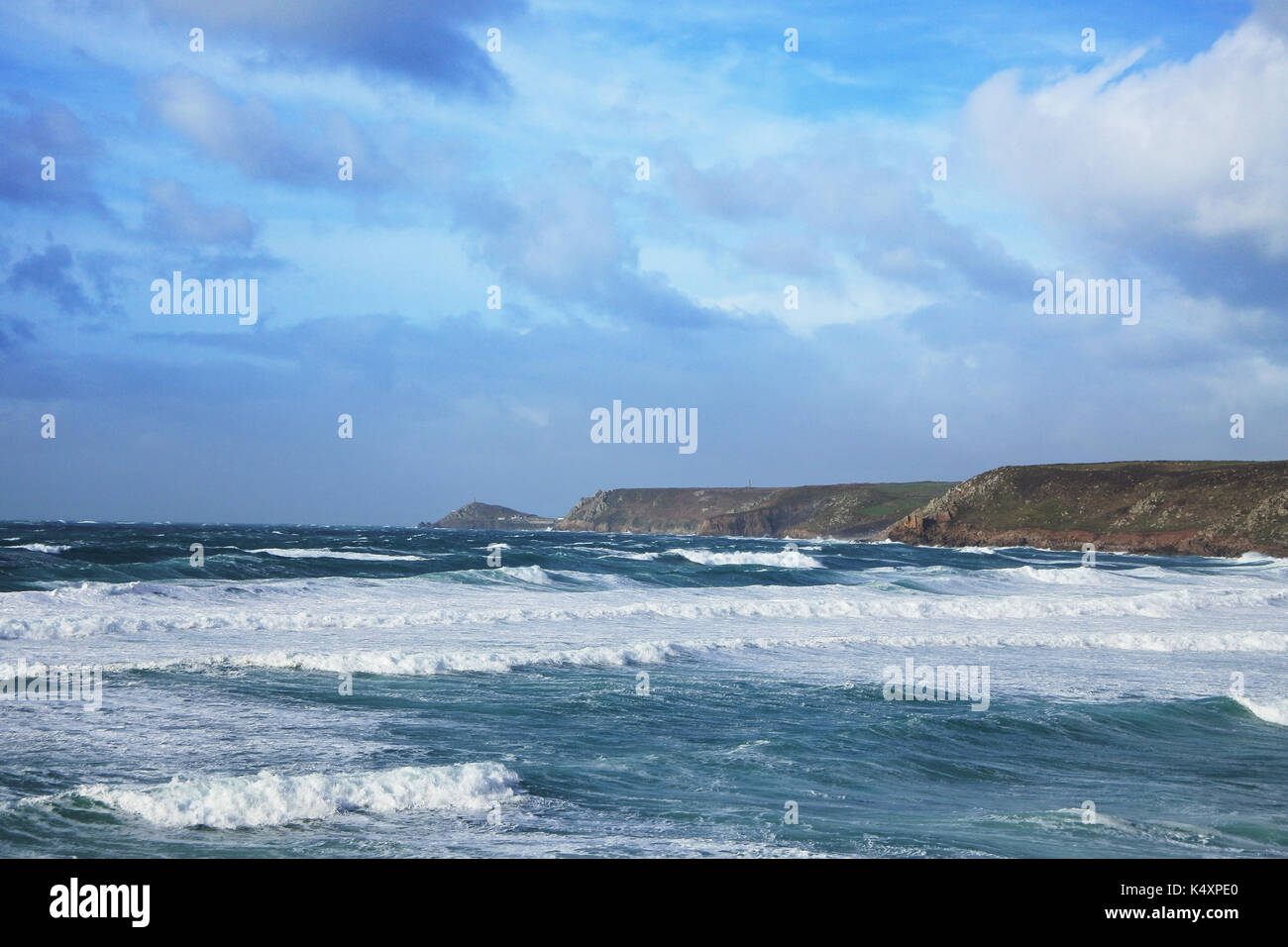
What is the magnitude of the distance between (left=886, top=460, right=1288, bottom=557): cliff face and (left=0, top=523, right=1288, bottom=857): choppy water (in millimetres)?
61326

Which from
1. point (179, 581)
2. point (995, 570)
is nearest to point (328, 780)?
point (179, 581)

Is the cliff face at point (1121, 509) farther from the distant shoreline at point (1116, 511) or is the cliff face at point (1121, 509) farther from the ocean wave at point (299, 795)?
the ocean wave at point (299, 795)

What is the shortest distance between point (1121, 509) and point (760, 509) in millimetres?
65315

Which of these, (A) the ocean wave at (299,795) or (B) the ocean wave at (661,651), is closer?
(A) the ocean wave at (299,795)

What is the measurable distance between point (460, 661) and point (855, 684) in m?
6.82

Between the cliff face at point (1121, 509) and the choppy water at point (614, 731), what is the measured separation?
61.3m

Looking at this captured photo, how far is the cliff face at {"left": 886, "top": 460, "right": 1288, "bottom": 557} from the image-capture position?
79188 mm

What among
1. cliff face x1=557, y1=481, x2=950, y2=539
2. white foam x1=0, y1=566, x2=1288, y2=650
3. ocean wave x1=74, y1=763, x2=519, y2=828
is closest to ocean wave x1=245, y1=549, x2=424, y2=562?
white foam x1=0, y1=566, x2=1288, y2=650

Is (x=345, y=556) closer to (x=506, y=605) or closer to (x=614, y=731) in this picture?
(x=506, y=605)

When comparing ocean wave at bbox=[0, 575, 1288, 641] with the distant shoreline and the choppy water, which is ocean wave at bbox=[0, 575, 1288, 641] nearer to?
the choppy water

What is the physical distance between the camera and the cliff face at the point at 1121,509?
79.2m

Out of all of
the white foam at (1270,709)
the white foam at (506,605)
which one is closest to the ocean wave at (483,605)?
the white foam at (506,605)
